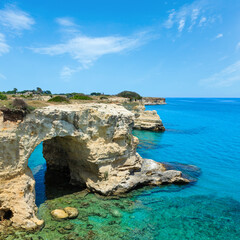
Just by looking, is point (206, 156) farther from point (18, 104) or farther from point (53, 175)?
point (18, 104)

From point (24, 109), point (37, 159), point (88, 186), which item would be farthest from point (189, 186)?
point (37, 159)

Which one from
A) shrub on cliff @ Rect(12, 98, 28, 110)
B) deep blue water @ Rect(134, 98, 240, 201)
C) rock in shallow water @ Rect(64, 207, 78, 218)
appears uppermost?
shrub on cliff @ Rect(12, 98, 28, 110)

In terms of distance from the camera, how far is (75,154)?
46.9ft

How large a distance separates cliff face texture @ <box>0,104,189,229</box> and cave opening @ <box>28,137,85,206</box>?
96 mm

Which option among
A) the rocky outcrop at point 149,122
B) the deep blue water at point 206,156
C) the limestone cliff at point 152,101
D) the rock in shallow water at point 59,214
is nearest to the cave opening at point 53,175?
the rock in shallow water at point 59,214

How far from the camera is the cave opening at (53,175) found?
13.5 metres

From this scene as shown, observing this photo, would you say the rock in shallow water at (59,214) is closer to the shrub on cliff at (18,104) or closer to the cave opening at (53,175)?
the cave opening at (53,175)

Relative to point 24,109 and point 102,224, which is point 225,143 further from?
point 24,109

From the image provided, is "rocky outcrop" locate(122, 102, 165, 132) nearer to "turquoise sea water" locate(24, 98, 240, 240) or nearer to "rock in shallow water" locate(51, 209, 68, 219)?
"turquoise sea water" locate(24, 98, 240, 240)

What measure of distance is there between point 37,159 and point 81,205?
11643 mm

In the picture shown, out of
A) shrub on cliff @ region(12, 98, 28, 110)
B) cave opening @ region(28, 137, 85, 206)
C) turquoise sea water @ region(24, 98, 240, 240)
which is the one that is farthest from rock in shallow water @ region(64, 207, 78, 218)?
shrub on cliff @ region(12, 98, 28, 110)

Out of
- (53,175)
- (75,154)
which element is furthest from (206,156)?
(53,175)

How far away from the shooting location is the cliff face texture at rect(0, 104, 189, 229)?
31.8ft

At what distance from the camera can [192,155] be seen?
26109 mm
